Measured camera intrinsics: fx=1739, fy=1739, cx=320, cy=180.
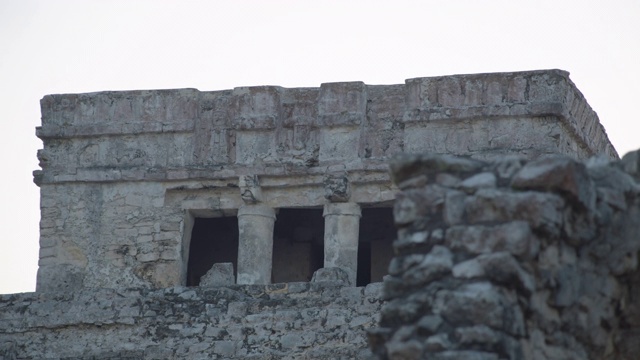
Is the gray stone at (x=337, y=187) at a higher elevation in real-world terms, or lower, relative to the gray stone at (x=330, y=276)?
higher

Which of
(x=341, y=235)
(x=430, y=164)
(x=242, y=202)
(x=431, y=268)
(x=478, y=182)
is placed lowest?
(x=431, y=268)

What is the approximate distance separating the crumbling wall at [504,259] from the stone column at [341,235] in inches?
349

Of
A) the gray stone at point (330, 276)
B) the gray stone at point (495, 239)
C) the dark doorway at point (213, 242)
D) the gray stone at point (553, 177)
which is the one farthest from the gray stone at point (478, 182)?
the dark doorway at point (213, 242)

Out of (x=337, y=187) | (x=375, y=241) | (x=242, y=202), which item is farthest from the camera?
(x=375, y=241)

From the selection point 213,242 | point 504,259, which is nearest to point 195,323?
point 213,242

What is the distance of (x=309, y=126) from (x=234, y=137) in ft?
2.70

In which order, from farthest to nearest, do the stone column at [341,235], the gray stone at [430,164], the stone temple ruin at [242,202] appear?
the stone column at [341,235]
the stone temple ruin at [242,202]
the gray stone at [430,164]

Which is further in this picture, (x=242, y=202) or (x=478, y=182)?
(x=242, y=202)

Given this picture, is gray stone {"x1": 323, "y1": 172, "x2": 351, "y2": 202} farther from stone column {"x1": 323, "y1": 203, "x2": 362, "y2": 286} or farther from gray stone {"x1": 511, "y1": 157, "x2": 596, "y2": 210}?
gray stone {"x1": 511, "y1": 157, "x2": 596, "y2": 210}

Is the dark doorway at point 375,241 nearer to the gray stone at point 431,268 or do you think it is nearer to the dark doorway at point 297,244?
the dark doorway at point 297,244

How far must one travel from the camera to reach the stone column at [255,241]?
58.9ft

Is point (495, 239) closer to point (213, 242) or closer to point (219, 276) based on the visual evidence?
point (219, 276)

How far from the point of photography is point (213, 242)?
19.7m

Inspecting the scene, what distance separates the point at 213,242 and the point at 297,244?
3.12ft
